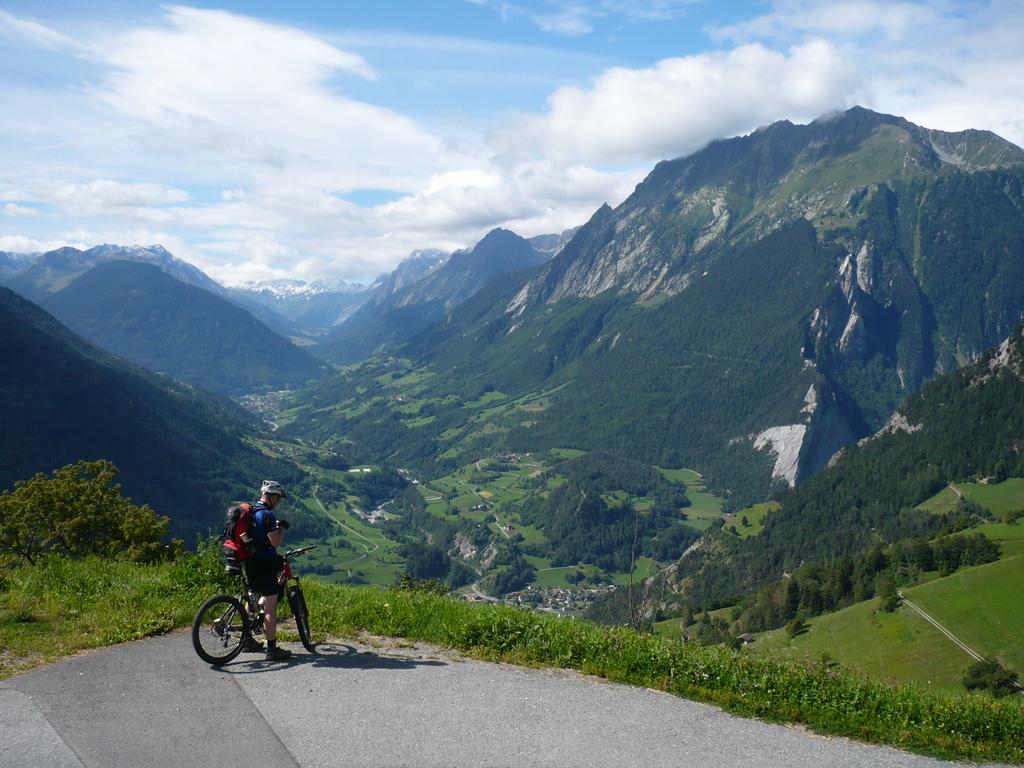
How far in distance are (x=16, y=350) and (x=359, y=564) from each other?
360ft

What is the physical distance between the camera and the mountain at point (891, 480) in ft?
469

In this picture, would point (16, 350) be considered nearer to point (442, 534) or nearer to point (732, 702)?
point (442, 534)

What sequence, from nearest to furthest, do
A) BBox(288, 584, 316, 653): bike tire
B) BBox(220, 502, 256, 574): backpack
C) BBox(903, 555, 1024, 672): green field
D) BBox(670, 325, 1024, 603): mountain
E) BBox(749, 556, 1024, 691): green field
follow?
1. BBox(220, 502, 256, 574): backpack
2. BBox(288, 584, 316, 653): bike tire
3. BBox(749, 556, 1024, 691): green field
4. BBox(903, 555, 1024, 672): green field
5. BBox(670, 325, 1024, 603): mountain

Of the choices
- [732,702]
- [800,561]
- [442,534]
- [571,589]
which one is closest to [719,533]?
[800,561]

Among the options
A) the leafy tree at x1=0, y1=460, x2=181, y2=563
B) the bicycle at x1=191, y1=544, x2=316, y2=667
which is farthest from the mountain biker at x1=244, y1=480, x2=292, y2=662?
the leafy tree at x1=0, y1=460, x2=181, y2=563

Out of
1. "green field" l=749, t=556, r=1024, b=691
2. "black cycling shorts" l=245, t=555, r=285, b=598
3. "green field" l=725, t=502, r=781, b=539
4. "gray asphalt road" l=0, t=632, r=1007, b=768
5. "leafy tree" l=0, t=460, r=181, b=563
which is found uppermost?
"black cycling shorts" l=245, t=555, r=285, b=598

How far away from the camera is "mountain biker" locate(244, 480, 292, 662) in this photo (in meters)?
11.3

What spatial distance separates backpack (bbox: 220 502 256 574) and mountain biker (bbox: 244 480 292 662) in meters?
0.08

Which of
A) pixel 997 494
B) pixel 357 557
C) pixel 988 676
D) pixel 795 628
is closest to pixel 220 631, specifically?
pixel 988 676

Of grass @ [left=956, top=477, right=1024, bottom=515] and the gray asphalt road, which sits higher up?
the gray asphalt road

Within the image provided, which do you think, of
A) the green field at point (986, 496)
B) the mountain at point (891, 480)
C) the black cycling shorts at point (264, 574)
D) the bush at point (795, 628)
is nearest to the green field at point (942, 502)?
the green field at point (986, 496)

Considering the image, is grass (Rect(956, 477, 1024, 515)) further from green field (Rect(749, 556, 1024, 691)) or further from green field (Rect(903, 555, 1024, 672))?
green field (Rect(749, 556, 1024, 691))

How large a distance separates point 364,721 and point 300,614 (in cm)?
321

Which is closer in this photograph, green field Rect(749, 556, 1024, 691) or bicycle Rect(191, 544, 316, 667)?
bicycle Rect(191, 544, 316, 667)
